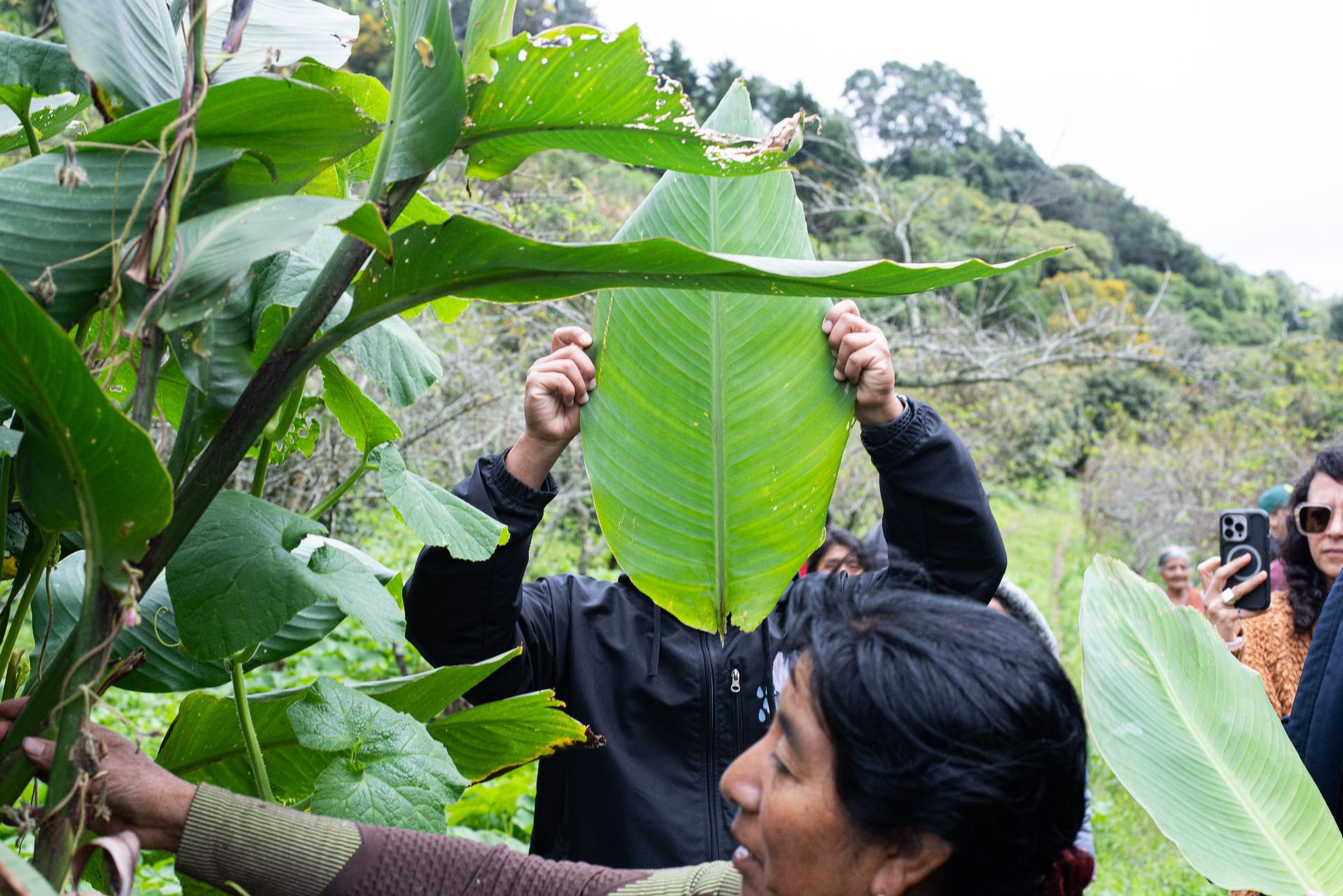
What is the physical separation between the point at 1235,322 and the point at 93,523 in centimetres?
2494

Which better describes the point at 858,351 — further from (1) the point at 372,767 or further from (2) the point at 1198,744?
(1) the point at 372,767

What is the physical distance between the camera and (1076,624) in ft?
31.7

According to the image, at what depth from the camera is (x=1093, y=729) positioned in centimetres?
113

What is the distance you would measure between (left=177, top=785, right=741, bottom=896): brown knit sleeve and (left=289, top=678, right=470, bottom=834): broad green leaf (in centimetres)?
4

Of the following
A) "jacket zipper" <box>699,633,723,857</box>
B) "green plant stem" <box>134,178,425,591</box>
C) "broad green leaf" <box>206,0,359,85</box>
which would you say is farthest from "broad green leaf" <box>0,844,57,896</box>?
"jacket zipper" <box>699,633,723,857</box>

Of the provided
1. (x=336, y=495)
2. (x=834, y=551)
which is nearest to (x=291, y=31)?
(x=336, y=495)

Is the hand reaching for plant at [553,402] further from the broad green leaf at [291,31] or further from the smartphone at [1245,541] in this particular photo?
the smartphone at [1245,541]

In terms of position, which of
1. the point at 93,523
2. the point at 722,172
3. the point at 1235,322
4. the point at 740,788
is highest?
the point at 722,172

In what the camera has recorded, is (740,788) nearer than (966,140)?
Yes

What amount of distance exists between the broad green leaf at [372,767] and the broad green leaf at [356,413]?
264 mm

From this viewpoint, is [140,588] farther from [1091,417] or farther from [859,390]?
[1091,417]

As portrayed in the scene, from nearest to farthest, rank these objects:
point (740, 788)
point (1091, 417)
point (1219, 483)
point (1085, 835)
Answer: point (740, 788) → point (1085, 835) → point (1219, 483) → point (1091, 417)

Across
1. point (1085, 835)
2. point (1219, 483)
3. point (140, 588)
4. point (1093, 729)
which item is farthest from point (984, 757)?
point (1219, 483)

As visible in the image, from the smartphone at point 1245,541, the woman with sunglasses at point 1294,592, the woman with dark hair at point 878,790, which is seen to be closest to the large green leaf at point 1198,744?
the woman with dark hair at point 878,790
